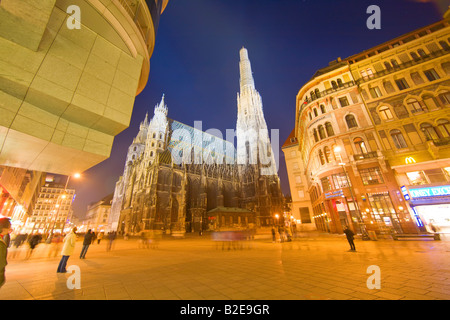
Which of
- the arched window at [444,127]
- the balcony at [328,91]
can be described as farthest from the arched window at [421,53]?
the arched window at [444,127]

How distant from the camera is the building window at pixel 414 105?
62.8 feet

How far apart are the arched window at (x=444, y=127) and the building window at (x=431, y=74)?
17.5ft

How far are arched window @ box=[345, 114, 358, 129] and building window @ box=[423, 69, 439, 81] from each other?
Answer: 27.3 ft

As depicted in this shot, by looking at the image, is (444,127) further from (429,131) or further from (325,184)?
(325,184)

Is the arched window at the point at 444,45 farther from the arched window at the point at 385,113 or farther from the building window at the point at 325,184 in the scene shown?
the building window at the point at 325,184

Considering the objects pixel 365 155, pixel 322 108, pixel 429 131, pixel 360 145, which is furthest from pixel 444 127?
pixel 322 108

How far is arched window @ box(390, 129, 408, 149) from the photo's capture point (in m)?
18.9

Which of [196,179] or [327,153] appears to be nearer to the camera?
[327,153]

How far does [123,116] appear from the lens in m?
5.90

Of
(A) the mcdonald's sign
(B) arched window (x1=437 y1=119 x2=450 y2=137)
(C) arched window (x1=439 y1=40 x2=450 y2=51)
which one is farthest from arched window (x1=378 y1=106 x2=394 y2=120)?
(C) arched window (x1=439 y1=40 x2=450 y2=51)

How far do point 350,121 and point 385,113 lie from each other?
3.57 meters

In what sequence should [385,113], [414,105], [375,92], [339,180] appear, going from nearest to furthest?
[414,105] → [339,180] → [385,113] → [375,92]

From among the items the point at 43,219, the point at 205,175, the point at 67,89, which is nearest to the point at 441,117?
the point at 67,89

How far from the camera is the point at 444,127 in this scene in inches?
691
